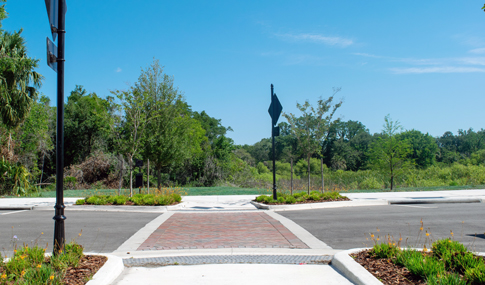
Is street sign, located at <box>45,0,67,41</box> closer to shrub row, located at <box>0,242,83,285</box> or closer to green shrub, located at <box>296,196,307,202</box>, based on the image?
shrub row, located at <box>0,242,83,285</box>

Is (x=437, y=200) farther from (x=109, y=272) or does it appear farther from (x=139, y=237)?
(x=109, y=272)

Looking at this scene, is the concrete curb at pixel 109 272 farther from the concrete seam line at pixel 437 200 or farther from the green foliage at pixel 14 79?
the green foliage at pixel 14 79

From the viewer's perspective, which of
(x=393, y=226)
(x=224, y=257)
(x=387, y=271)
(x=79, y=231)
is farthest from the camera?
(x=393, y=226)

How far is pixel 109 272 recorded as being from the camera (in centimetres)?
470

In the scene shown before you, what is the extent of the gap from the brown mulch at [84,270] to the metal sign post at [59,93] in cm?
39

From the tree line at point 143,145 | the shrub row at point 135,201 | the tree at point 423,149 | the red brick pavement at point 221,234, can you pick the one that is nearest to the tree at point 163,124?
the tree line at point 143,145

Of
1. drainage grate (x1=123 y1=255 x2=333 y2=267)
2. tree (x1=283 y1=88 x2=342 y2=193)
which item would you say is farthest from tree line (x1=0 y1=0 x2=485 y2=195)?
drainage grate (x1=123 y1=255 x2=333 y2=267)

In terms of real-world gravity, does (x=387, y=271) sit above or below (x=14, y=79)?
below

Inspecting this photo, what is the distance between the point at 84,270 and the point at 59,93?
2.53 meters

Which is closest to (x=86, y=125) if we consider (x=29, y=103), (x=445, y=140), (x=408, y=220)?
(x=29, y=103)

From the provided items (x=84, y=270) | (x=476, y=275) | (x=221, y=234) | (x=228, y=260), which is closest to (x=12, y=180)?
(x=221, y=234)

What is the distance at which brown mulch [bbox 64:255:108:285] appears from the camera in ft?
14.4

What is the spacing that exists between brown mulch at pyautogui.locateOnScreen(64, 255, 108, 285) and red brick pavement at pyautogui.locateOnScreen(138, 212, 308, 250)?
1.37 metres

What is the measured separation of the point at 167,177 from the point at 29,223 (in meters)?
30.2
